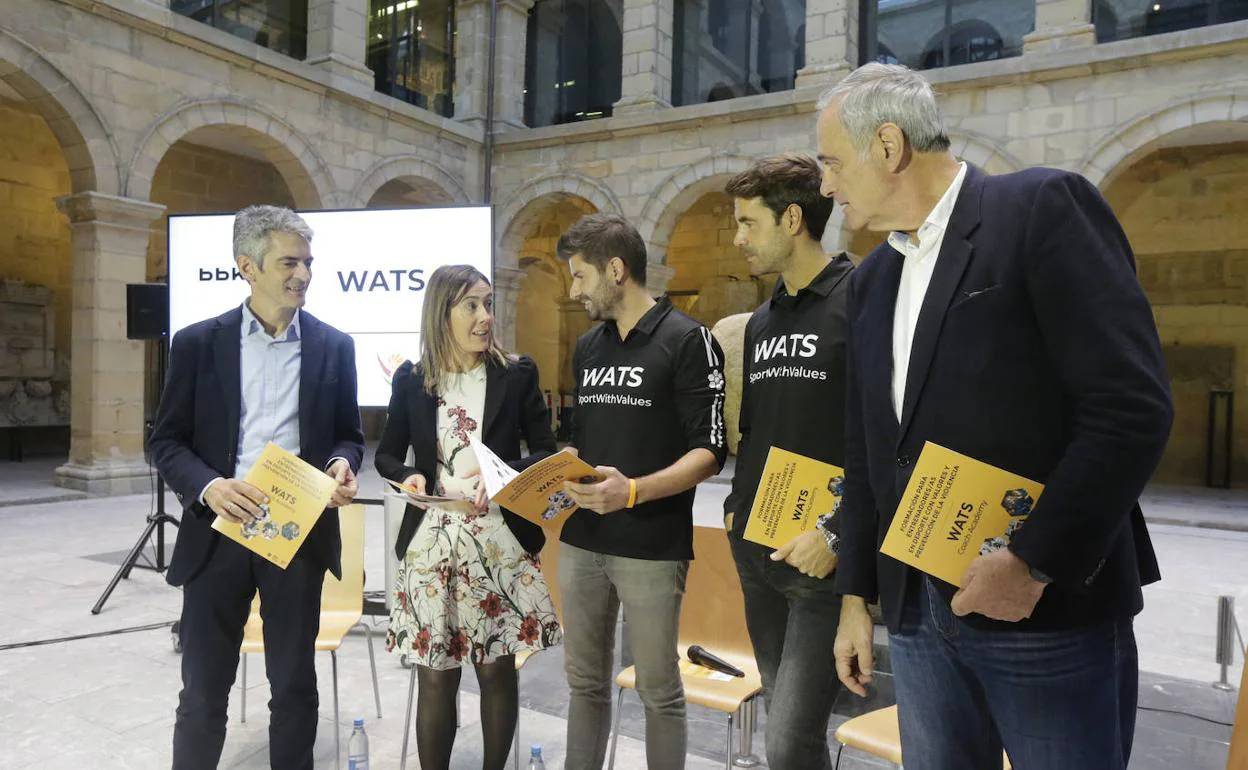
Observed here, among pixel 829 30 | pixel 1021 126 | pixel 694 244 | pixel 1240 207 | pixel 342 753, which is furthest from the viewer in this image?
pixel 694 244

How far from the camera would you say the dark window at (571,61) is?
1371 cm

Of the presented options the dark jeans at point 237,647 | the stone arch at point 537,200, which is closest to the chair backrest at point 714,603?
the dark jeans at point 237,647

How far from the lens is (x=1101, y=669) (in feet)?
3.84

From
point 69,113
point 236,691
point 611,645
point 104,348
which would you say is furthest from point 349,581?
point 69,113

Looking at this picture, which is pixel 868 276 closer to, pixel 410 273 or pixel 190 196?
pixel 410 273

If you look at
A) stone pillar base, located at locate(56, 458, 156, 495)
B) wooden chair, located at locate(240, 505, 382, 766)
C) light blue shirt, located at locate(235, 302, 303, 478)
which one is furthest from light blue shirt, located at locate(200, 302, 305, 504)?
stone pillar base, located at locate(56, 458, 156, 495)

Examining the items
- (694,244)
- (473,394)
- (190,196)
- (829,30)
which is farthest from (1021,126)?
(190,196)

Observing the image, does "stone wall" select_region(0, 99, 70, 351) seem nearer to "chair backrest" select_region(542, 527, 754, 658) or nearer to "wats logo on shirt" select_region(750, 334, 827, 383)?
"chair backrest" select_region(542, 527, 754, 658)

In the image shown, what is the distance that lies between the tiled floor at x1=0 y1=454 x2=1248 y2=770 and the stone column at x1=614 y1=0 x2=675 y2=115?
26.8 feet

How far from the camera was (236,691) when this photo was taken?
3389mm

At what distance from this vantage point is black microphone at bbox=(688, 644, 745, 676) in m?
2.65

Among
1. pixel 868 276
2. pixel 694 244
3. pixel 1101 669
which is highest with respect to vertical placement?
pixel 694 244

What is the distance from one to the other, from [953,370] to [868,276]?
13.0 inches

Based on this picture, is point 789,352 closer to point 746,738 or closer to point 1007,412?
point 1007,412
